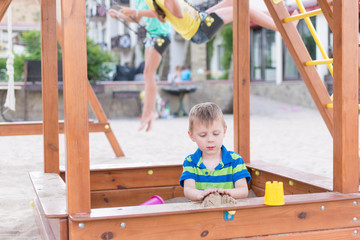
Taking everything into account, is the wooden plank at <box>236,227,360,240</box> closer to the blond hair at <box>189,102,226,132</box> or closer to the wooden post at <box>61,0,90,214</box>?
the blond hair at <box>189,102,226,132</box>

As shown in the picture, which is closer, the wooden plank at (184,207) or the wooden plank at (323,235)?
the wooden plank at (184,207)

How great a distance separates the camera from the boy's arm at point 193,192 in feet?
6.78

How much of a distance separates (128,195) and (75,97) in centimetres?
149

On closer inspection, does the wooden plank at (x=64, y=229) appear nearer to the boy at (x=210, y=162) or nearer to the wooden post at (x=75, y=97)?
the wooden post at (x=75, y=97)

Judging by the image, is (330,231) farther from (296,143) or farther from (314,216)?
(296,143)

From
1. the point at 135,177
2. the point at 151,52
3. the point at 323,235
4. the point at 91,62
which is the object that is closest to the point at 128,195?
the point at 135,177

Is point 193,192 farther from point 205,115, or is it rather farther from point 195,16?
point 195,16

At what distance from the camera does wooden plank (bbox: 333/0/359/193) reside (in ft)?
7.25

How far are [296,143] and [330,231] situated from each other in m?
4.89

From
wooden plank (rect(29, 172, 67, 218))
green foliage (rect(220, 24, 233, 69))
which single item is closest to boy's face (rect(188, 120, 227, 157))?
wooden plank (rect(29, 172, 67, 218))

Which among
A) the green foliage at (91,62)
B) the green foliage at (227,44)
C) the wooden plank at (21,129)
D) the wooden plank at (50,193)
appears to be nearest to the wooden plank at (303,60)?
the wooden plank at (50,193)

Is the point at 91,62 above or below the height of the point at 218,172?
above

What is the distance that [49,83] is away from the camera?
125 inches

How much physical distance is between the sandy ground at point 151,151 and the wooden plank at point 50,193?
0.28 meters
